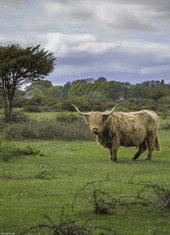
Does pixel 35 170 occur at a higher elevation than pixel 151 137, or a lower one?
lower

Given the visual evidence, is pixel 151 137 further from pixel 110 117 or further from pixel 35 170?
pixel 35 170

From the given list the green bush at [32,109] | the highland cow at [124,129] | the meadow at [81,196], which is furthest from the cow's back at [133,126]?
the green bush at [32,109]

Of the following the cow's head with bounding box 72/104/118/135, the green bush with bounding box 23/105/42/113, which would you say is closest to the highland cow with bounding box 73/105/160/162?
the cow's head with bounding box 72/104/118/135

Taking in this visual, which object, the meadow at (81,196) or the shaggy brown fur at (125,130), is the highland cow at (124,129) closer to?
the shaggy brown fur at (125,130)

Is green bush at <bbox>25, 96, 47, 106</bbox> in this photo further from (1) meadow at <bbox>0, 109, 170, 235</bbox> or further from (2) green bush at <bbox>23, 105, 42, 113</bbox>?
(1) meadow at <bbox>0, 109, 170, 235</bbox>

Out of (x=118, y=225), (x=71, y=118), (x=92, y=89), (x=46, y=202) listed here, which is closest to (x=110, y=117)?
(x=46, y=202)

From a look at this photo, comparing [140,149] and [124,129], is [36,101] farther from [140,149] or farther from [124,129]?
[124,129]

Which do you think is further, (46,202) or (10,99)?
(10,99)

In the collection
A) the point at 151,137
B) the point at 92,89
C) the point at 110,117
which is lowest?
the point at 151,137

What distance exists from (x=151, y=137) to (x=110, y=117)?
6.33 feet

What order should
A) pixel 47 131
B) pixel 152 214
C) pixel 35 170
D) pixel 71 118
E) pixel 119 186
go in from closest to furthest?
pixel 152 214 < pixel 119 186 < pixel 35 170 < pixel 47 131 < pixel 71 118

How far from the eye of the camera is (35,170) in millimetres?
8859

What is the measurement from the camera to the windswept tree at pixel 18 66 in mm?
21703

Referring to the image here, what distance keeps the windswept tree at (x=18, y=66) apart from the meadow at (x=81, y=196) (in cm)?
1234
